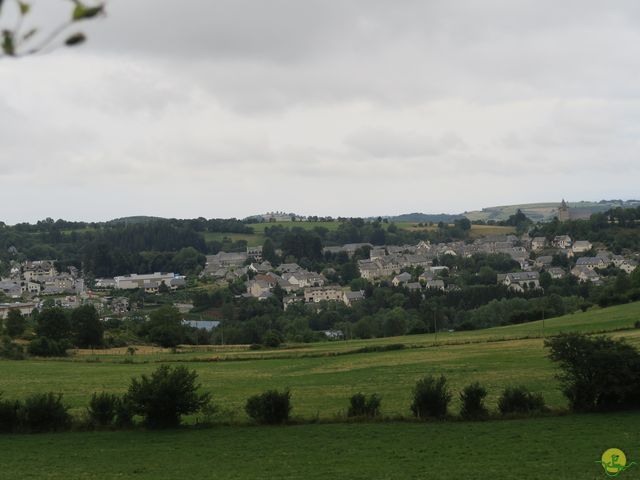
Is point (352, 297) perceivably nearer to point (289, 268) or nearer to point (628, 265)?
point (289, 268)

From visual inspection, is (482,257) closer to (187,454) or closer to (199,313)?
(199,313)

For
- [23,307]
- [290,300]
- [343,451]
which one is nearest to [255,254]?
[290,300]

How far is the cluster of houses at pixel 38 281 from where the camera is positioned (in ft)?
467

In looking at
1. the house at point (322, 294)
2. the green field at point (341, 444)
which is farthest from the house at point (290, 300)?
the green field at point (341, 444)

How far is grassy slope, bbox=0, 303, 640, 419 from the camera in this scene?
1224 inches

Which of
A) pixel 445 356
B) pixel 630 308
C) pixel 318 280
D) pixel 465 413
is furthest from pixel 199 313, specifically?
pixel 465 413

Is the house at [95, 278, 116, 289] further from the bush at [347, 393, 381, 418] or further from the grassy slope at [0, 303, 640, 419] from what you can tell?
the bush at [347, 393, 381, 418]

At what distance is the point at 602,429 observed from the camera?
20.9 meters

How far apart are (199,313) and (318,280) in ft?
143

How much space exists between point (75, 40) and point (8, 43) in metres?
0.26

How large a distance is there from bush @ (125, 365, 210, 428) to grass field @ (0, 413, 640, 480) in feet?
2.26

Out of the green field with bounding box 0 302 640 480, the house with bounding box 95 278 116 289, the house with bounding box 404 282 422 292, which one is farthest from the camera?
the house with bounding box 95 278 116 289

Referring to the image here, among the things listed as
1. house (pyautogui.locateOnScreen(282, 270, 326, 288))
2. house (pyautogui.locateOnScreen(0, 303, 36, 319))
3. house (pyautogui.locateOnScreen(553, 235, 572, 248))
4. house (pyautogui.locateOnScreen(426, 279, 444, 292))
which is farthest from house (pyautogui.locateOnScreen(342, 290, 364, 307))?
house (pyautogui.locateOnScreen(553, 235, 572, 248))

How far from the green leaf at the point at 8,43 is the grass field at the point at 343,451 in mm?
14884
